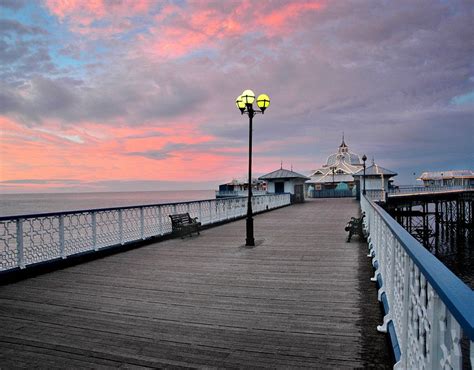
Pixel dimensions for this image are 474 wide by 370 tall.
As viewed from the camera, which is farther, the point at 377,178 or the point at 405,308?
the point at 377,178

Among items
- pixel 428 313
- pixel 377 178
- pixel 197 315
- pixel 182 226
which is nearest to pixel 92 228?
pixel 182 226

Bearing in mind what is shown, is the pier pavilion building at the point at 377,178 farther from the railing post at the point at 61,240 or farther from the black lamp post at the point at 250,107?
the railing post at the point at 61,240

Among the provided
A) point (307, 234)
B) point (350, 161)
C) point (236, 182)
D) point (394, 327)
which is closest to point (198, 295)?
point (394, 327)

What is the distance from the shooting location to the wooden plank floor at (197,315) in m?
3.29

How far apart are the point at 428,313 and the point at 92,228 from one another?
762cm

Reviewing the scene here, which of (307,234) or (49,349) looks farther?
(307,234)

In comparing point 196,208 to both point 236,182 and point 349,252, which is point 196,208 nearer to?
point 349,252

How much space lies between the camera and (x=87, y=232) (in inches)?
388

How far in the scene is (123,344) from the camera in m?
3.55

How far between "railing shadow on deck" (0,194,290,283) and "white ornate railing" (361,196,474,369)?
5834 mm

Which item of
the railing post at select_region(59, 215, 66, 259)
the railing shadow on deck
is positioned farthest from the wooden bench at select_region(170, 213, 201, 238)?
the railing post at select_region(59, 215, 66, 259)

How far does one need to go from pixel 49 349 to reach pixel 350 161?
89.8 meters

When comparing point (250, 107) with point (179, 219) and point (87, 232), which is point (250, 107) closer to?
point (179, 219)

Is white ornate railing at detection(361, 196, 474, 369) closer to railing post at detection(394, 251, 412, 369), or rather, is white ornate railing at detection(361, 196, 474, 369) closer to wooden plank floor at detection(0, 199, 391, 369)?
railing post at detection(394, 251, 412, 369)
